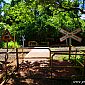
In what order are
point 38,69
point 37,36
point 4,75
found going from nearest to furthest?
1. point 4,75
2. point 38,69
3. point 37,36

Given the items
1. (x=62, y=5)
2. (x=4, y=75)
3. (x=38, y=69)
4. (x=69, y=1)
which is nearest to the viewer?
(x=4, y=75)

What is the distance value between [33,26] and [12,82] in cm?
2502

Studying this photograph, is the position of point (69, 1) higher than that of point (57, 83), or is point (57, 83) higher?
point (69, 1)

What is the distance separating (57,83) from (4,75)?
2212mm

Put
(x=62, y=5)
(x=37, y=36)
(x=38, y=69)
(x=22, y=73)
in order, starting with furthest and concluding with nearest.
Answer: (x=37, y=36)
(x=62, y=5)
(x=38, y=69)
(x=22, y=73)

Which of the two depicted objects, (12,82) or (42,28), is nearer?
(12,82)

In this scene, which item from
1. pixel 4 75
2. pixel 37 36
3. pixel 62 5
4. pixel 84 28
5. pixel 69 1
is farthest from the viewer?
pixel 37 36

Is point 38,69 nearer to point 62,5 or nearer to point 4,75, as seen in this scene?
point 4,75

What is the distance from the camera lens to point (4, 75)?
28.5ft

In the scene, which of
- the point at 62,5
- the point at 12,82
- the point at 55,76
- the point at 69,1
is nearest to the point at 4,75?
the point at 12,82

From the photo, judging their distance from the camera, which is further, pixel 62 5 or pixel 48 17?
pixel 48 17

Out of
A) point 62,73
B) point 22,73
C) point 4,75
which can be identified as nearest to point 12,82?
point 4,75

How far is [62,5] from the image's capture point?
13.2 metres

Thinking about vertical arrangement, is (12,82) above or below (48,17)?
below
